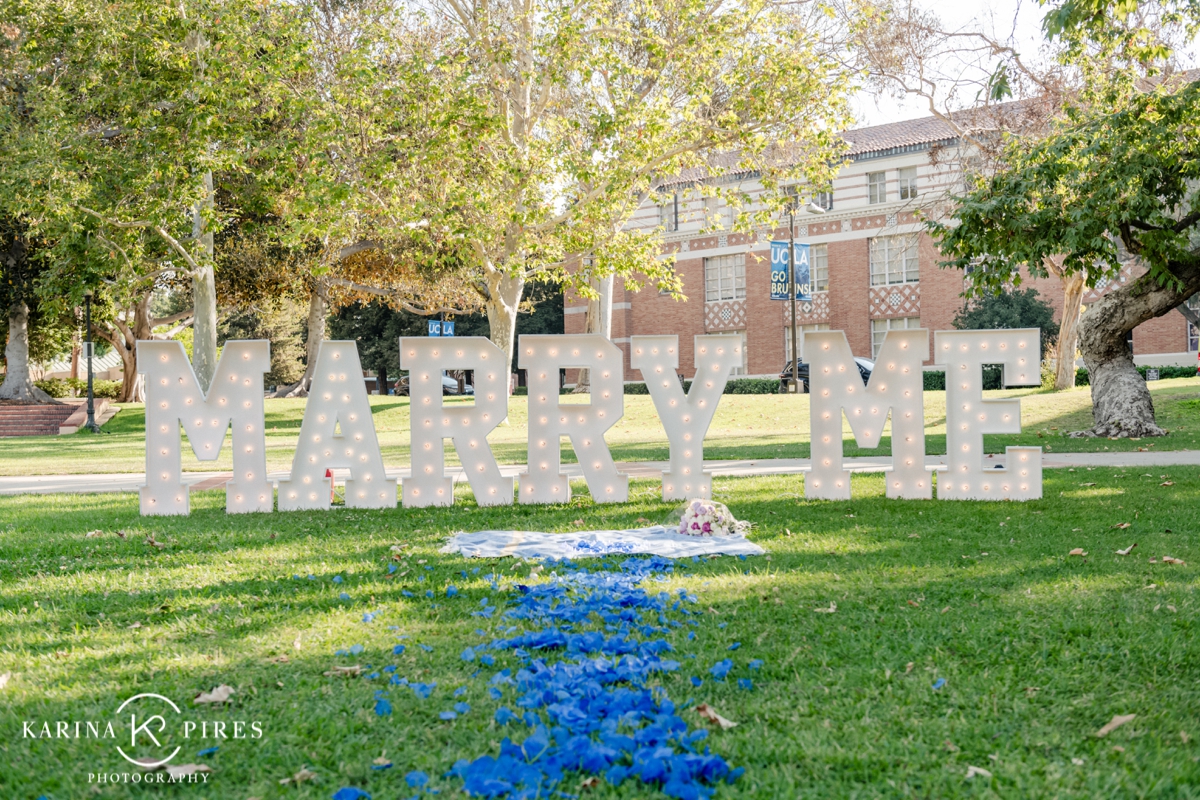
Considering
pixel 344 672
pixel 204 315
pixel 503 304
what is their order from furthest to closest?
pixel 204 315
pixel 503 304
pixel 344 672

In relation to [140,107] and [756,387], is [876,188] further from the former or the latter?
[140,107]

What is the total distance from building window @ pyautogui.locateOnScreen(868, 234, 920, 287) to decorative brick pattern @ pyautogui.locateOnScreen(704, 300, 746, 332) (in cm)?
669

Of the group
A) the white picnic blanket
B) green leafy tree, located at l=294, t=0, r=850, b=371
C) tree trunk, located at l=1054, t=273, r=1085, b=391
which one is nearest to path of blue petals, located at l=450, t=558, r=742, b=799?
the white picnic blanket

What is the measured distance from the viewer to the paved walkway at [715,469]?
11.2m

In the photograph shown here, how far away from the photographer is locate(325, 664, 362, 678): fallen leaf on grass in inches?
145

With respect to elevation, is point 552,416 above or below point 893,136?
below

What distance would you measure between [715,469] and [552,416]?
171 inches

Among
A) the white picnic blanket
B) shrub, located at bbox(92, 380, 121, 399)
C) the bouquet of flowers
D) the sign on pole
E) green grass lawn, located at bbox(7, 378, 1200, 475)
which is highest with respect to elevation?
the sign on pole

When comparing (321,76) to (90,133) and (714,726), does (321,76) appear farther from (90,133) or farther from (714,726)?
(714,726)

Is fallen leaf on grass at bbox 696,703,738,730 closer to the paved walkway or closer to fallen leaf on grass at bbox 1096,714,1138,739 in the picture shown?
fallen leaf on grass at bbox 1096,714,1138,739

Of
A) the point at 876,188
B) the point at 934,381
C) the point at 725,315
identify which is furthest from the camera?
the point at 725,315

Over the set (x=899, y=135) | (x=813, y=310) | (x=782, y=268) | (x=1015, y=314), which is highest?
(x=899, y=135)

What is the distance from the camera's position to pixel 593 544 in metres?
6.50

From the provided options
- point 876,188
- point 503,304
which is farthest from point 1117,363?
point 876,188
